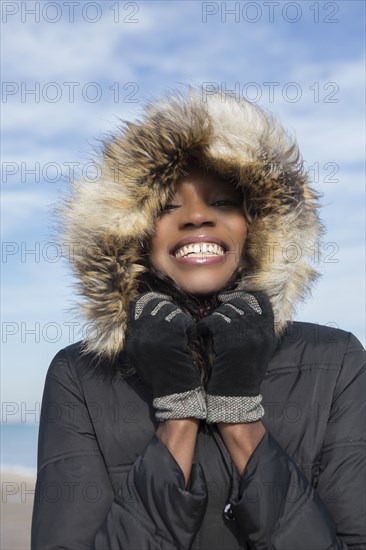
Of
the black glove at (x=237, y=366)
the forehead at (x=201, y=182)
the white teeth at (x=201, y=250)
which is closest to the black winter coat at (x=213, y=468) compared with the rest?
the black glove at (x=237, y=366)

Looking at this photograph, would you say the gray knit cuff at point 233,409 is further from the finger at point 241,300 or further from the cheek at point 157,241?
the cheek at point 157,241

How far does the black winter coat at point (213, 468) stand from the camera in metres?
2.01

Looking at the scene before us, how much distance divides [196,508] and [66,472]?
387 millimetres

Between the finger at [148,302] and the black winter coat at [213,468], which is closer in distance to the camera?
the black winter coat at [213,468]

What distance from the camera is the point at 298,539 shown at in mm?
1970

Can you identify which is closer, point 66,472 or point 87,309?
point 66,472

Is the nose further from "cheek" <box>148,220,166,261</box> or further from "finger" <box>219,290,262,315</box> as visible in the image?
"finger" <box>219,290,262,315</box>

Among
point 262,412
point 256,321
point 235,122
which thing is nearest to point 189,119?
point 235,122

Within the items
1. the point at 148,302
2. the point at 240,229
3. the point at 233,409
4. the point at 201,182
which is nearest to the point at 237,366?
the point at 233,409

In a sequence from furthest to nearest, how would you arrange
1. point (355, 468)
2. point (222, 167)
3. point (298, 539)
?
1. point (222, 167)
2. point (355, 468)
3. point (298, 539)

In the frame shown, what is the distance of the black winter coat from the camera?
2.01 metres

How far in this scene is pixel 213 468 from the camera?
7.14 feet

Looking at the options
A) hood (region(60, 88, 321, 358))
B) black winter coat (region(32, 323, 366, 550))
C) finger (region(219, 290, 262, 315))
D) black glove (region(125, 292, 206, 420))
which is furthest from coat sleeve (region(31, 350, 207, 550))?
finger (region(219, 290, 262, 315))

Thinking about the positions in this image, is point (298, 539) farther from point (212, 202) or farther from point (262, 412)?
point (212, 202)
